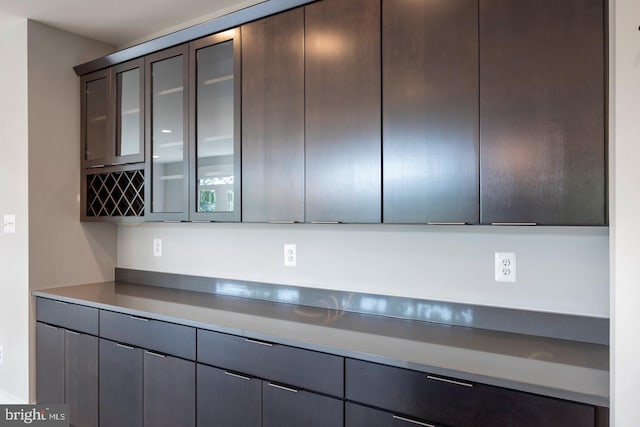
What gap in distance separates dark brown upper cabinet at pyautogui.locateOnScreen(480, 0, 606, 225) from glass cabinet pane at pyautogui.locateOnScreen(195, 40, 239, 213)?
125 cm

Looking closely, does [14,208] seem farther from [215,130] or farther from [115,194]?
[215,130]

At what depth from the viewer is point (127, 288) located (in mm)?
3006

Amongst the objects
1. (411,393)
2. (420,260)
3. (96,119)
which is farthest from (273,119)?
(96,119)

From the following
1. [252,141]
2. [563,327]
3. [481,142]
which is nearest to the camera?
[481,142]

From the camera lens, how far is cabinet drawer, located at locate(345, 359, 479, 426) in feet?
4.52

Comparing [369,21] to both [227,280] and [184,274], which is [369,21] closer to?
[227,280]

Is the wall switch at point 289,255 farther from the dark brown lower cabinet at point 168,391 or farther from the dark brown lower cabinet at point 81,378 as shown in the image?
the dark brown lower cabinet at point 81,378

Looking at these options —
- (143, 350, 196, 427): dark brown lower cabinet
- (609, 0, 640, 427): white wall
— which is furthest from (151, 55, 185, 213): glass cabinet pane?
(609, 0, 640, 427): white wall

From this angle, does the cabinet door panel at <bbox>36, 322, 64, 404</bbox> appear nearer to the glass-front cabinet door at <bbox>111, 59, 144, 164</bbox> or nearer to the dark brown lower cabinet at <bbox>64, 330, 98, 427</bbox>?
the dark brown lower cabinet at <bbox>64, 330, 98, 427</bbox>

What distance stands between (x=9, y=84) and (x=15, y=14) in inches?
18.1

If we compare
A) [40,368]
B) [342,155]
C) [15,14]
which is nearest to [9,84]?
[15,14]

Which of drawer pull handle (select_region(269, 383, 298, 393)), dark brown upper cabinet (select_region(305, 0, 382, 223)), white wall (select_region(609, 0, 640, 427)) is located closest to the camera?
white wall (select_region(609, 0, 640, 427))

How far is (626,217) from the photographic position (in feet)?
3.94

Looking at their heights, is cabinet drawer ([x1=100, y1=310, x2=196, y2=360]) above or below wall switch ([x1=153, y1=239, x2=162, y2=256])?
below
